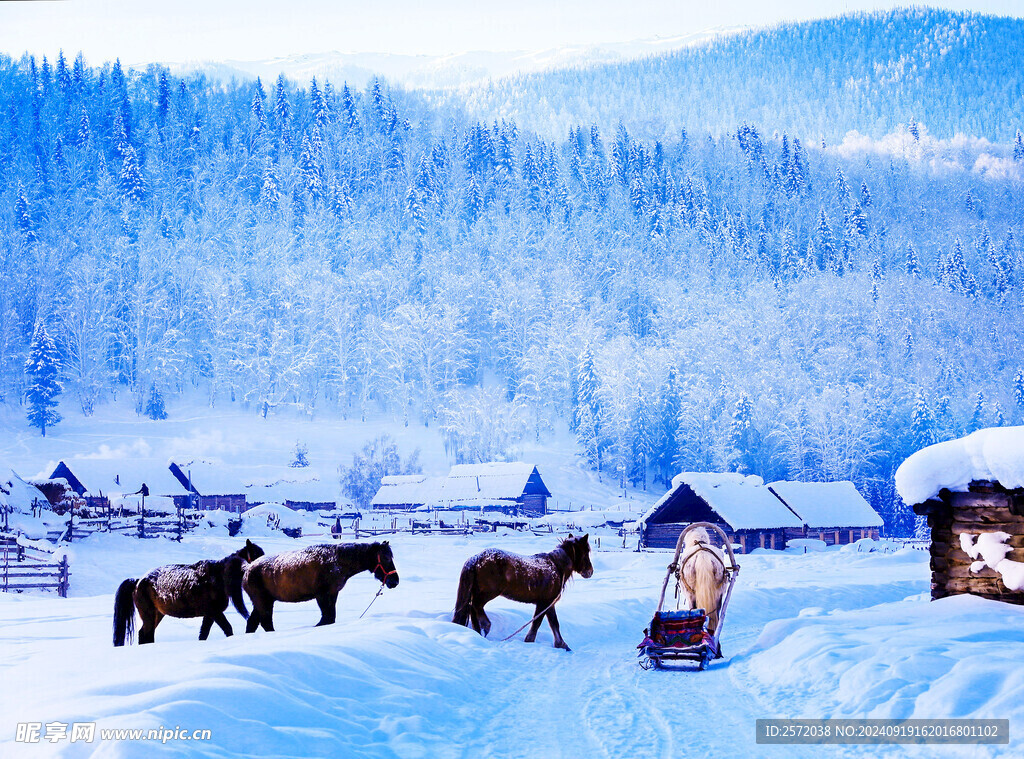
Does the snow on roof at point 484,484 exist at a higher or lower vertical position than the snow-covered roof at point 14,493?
lower

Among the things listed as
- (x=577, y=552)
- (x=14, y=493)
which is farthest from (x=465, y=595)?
(x=14, y=493)

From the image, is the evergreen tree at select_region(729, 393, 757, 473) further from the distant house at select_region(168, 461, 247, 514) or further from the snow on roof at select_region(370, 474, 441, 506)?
the distant house at select_region(168, 461, 247, 514)

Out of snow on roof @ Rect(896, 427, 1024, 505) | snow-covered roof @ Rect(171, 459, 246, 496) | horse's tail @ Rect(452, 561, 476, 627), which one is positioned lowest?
snow-covered roof @ Rect(171, 459, 246, 496)

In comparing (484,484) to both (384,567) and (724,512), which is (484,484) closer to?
→ (724,512)

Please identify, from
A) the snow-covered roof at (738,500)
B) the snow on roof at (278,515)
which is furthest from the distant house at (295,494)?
the snow-covered roof at (738,500)

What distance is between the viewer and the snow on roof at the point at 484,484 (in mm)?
73688

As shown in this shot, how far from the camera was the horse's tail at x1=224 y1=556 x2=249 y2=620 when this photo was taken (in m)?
12.3

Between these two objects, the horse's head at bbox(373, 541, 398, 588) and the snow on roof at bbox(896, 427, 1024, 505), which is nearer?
the horse's head at bbox(373, 541, 398, 588)

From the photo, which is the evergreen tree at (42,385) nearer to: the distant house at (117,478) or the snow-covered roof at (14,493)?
the distant house at (117,478)

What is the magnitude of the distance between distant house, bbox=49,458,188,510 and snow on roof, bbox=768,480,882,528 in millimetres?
47482

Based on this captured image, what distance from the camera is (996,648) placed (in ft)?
35.6

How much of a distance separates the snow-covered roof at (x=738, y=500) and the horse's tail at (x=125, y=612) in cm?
3845

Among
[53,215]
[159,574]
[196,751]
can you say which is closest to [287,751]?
[196,751]

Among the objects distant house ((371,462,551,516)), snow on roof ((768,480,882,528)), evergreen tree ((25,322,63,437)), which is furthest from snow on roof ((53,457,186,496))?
snow on roof ((768,480,882,528))
